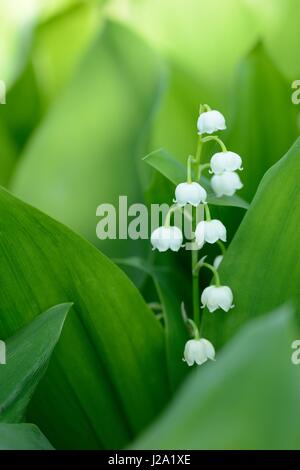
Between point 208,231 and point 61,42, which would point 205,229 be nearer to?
point 208,231

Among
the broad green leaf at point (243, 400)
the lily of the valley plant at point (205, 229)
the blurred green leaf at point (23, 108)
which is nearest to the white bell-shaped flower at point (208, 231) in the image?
the lily of the valley plant at point (205, 229)

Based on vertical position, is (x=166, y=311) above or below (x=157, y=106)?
below

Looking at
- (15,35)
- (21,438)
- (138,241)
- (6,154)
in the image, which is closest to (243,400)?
(21,438)

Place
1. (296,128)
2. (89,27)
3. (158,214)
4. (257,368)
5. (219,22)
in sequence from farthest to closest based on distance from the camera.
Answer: (89,27) < (219,22) < (296,128) < (158,214) < (257,368)

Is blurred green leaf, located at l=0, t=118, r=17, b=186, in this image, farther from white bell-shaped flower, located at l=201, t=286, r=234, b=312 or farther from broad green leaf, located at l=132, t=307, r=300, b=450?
broad green leaf, located at l=132, t=307, r=300, b=450

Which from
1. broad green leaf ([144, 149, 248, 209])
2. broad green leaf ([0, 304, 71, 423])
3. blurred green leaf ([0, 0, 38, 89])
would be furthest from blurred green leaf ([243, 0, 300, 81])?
broad green leaf ([0, 304, 71, 423])

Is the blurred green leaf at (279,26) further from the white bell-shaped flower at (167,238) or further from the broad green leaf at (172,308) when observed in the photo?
the white bell-shaped flower at (167,238)
